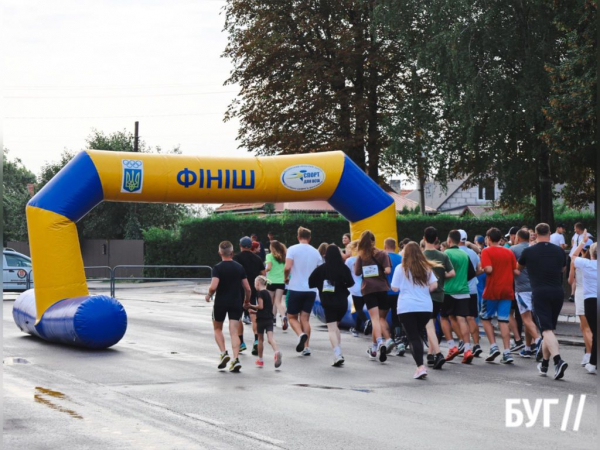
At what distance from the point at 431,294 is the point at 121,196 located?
651 centimetres

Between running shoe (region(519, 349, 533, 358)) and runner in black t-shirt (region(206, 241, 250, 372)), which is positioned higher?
runner in black t-shirt (region(206, 241, 250, 372))

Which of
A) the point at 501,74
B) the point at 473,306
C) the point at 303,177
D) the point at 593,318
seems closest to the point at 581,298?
the point at 593,318

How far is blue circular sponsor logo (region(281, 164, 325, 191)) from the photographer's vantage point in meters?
17.6

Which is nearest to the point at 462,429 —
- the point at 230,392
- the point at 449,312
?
the point at 230,392

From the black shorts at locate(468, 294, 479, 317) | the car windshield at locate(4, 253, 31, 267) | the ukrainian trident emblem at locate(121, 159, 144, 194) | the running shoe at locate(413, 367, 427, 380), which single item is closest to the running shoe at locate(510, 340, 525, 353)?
the black shorts at locate(468, 294, 479, 317)

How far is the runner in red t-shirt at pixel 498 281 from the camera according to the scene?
12797 millimetres

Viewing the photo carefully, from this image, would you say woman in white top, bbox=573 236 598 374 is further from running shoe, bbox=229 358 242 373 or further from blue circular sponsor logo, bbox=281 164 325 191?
Answer: blue circular sponsor logo, bbox=281 164 325 191

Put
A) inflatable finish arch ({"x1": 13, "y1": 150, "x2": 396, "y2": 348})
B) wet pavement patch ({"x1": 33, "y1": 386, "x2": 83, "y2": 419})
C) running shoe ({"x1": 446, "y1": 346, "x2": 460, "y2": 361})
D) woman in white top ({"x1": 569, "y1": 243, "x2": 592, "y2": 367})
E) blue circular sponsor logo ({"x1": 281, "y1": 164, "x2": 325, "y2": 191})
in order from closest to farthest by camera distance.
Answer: wet pavement patch ({"x1": 33, "y1": 386, "x2": 83, "y2": 419})
woman in white top ({"x1": 569, "y1": 243, "x2": 592, "y2": 367})
running shoe ({"x1": 446, "y1": 346, "x2": 460, "y2": 361})
inflatable finish arch ({"x1": 13, "y1": 150, "x2": 396, "y2": 348})
blue circular sponsor logo ({"x1": 281, "y1": 164, "x2": 325, "y2": 191})

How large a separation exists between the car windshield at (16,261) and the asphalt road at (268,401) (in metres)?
14.6

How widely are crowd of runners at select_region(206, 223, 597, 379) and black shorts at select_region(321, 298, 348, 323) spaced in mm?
14

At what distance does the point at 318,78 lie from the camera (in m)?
36.2

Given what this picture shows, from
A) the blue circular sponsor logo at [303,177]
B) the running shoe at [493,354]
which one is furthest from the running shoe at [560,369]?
the blue circular sponsor logo at [303,177]

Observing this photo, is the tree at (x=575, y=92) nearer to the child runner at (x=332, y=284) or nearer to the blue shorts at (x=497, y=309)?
the blue shorts at (x=497, y=309)

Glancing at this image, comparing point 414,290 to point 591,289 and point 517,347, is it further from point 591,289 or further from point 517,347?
point 517,347
